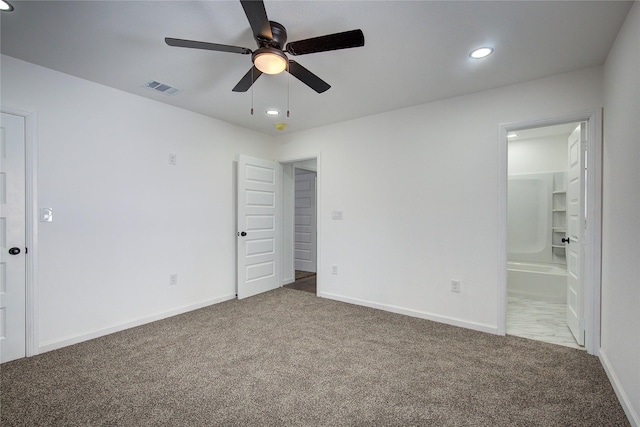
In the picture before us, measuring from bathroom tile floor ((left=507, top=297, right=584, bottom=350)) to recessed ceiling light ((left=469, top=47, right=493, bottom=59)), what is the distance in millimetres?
2693

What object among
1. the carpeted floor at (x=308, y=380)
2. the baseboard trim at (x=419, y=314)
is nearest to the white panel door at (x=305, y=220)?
the baseboard trim at (x=419, y=314)

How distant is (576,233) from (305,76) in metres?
3.01

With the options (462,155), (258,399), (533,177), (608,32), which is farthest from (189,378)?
(533,177)

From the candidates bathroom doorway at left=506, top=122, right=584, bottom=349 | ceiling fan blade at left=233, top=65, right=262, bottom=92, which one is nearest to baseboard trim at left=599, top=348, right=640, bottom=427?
bathroom doorway at left=506, top=122, right=584, bottom=349

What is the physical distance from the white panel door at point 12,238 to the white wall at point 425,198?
10.4ft

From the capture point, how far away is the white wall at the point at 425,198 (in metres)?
3.05

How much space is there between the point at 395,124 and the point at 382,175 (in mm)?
652

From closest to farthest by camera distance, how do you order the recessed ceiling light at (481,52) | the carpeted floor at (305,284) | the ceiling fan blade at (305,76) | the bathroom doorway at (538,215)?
the ceiling fan blade at (305,76)
the recessed ceiling light at (481,52)
the bathroom doorway at (538,215)
the carpeted floor at (305,284)

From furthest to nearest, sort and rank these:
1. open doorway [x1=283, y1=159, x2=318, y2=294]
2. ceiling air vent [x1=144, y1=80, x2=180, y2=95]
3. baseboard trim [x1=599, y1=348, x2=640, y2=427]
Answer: open doorway [x1=283, y1=159, x2=318, y2=294], ceiling air vent [x1=144, y1=80, x2=180, y2=95], baseboard trim [x1=599, y1=348, x2=640, y2=427]

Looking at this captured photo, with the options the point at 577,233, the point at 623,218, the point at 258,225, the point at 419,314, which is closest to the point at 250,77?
the point at 258,225

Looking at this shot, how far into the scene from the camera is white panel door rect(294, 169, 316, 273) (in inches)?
250

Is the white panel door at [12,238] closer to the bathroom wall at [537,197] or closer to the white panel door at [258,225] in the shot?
the white panel door at [258,225]

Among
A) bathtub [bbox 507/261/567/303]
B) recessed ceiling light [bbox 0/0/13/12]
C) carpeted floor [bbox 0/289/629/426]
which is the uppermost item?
recessed ceiling light [bbox 0/0/13/12]

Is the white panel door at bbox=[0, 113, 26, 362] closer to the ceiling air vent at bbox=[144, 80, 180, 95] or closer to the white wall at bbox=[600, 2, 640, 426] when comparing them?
the ceiling air vent at bbox=[144, 80, 180, 95]
